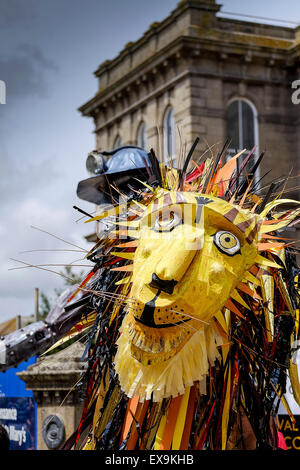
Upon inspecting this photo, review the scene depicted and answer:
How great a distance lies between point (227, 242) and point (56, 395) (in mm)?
3353

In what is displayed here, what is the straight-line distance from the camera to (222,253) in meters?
2.96

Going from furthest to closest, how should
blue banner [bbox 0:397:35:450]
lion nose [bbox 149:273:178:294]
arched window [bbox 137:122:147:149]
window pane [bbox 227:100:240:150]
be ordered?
1. arched window [bbox 137:122:147:149]
2. window pane [bbox 227:100:240:150]
3. blue banner [bbox 0:397:35:450]
4. lion nose [bbox 149:273:178:294]

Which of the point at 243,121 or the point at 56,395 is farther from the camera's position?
the point at 243,121

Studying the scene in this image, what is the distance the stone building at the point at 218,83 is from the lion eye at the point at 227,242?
12949 mm

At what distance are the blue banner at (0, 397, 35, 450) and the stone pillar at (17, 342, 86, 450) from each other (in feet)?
6.61

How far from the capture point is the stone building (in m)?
16.3

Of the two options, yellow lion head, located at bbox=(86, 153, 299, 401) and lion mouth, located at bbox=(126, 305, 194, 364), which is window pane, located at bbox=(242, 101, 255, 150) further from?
lion mouth, located at bbox=(126, 305, 194, 364)

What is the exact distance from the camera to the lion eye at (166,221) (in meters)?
3.00

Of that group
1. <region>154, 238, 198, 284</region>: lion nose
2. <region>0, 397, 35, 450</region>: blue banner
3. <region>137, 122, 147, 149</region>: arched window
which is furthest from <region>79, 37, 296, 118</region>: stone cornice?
<region>154, 238, 198, 284</region>: lion nose

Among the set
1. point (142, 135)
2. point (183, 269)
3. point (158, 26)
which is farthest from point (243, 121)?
point (183, 269)

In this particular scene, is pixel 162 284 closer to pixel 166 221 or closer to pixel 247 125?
pixel 166 221

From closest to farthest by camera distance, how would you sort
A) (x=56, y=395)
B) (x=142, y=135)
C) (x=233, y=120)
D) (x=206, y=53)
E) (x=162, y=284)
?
(x=162, y=284), (x=56, y=395), (x=206, y=53), (x=233, y=120), (x=142, y=135)

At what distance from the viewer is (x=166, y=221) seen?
3.05 metres

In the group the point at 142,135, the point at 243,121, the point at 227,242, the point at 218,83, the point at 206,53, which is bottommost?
the point at 227,242
